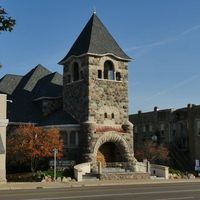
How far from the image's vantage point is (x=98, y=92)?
163ft

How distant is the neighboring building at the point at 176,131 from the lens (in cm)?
6944

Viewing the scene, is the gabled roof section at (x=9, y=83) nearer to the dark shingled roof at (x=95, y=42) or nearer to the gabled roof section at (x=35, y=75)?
the gabled roof section at (x=35, y=75)

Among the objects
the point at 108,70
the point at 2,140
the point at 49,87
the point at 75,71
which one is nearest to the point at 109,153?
the point at 108,70

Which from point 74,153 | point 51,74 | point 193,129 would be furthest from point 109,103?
point 193,129

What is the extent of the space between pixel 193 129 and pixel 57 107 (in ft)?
78.5

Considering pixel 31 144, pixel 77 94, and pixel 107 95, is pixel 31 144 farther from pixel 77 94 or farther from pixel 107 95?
pixel 107 95

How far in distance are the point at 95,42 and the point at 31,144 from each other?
14.3 m

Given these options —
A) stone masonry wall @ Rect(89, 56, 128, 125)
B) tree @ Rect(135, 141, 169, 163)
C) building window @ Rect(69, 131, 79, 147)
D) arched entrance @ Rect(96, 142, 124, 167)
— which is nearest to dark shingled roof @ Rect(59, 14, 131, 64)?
stone masonry wall @ Rect(89, 56, 128, 125)

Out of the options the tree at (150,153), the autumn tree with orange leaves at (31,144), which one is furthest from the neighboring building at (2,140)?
the tree at (150,153)

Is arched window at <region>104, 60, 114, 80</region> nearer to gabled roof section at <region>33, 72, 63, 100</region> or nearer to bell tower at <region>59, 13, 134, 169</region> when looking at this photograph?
bell tower at <region>59, 13, 134, 169</region>

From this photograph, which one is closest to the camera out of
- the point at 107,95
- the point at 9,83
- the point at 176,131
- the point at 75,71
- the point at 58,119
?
the point at 58,119

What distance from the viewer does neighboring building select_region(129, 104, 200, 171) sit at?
69438 mm

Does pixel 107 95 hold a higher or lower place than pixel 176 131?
higher

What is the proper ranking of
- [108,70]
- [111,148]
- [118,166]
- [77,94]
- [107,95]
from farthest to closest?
[111,148] < [108,70] < [77,94] < [107,95] < [118,166]
